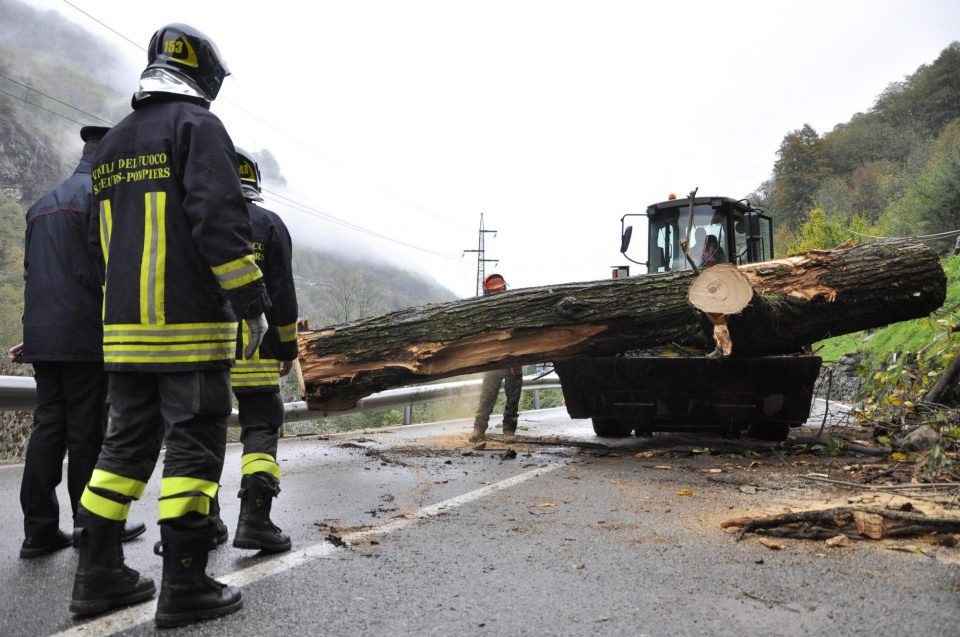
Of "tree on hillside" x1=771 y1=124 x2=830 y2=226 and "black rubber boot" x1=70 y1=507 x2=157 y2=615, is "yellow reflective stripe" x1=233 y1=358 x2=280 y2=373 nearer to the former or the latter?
"black rubber boot" x1=70 y1=507 x2=157 y2=615

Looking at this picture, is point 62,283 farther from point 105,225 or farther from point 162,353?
point 162,353

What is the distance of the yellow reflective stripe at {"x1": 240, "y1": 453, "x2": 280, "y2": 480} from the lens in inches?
146

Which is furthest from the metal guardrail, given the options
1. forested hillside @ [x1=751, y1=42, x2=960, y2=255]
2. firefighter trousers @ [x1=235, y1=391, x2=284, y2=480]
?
forested hillside @ [x1=751, y1=42, x2=960, y2=255]

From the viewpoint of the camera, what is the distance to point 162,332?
8.98 ft

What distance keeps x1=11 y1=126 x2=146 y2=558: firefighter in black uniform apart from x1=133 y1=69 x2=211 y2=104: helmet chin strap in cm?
92

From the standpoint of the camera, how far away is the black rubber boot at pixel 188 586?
8.54ft

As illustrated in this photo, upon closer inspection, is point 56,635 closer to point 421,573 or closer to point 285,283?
point 421,573

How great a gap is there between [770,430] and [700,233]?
2596 millimetres

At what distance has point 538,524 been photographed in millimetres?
4129

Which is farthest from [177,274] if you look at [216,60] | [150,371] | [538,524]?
[538,524]

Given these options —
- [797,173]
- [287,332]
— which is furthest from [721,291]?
[797,173]

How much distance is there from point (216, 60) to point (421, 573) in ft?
7.65

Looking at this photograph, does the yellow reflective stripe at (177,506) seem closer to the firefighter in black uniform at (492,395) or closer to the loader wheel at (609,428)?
the firefighter in black uniform at (492,395)

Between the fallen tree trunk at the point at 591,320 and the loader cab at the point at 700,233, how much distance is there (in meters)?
1.87
